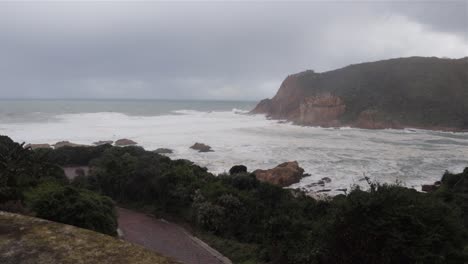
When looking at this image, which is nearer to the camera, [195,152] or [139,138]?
[195,152]

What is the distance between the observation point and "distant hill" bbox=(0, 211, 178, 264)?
14.2 ft

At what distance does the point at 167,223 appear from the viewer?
16.5 metres

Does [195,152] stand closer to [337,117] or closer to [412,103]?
[337,117]

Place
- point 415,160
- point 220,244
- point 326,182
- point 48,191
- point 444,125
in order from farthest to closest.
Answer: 1. point 444,125
2. point 415,160
3. point 326,182
4. point 220,244
5. point 48,191

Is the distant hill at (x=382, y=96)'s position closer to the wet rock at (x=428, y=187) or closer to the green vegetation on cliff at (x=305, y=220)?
the wet rock at (x=428, y=187)

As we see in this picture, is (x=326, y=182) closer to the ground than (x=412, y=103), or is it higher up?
closer to the ground

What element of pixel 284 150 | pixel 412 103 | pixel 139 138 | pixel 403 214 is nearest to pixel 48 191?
pixel 403 214

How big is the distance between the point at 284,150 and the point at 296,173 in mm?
14699

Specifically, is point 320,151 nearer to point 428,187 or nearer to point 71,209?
point 428,187

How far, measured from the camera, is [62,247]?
4652mm

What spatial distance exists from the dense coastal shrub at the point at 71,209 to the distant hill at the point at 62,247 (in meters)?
5.55

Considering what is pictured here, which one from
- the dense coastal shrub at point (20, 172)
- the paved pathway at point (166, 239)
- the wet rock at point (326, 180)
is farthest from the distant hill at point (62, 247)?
the wet rock at point (326, 180)

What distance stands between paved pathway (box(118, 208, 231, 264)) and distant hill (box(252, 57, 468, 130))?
61.5m

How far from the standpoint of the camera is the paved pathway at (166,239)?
39.0ft
